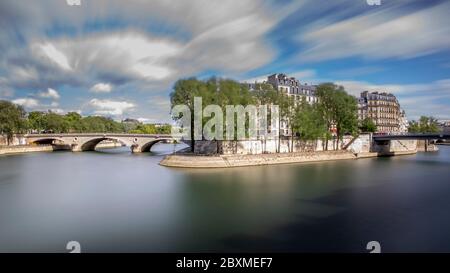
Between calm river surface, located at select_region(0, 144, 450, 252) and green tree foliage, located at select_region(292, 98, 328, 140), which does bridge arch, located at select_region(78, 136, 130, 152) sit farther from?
Answer: calm river surface, located at select_region(0, 144, 450, 252)

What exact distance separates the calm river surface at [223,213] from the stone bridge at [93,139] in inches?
1128

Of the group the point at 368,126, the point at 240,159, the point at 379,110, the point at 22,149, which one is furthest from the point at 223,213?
the point at 379,110

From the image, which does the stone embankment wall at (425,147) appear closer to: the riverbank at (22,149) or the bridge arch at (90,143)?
the bridge arch at (90,143)

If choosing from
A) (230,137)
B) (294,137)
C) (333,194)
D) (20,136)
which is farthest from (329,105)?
(20,136)

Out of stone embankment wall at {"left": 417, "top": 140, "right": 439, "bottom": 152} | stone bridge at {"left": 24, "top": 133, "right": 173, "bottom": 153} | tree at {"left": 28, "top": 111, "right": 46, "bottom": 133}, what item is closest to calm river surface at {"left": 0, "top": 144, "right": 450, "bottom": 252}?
stone bridge at {"left": 24, "top": 133, "right": 173, "bottom": 153}

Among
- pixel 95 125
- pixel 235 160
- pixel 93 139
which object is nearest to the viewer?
pixel 235 160

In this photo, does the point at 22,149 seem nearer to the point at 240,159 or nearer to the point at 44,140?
the point at 44,140

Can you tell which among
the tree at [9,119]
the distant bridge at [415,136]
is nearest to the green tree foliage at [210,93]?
the distant bridge at [415,136]

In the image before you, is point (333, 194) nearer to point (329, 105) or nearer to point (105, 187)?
point (105, 187)

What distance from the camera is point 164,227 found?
1266cm

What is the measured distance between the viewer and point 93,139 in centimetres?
5850

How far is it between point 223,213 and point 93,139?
4926cm

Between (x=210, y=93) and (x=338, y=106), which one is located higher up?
(x=210, y=93)
